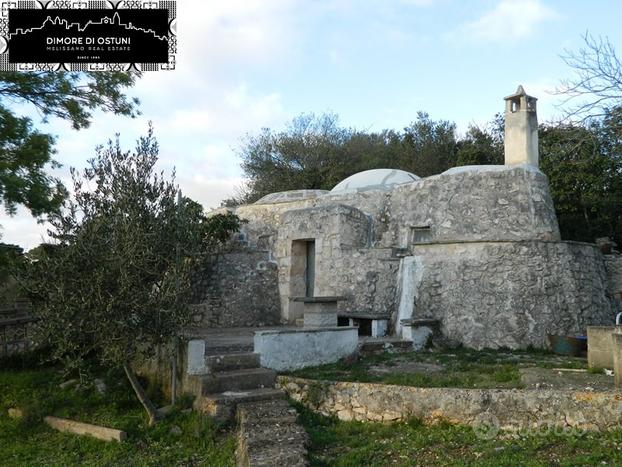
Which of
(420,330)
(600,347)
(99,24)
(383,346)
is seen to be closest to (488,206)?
(420,330)

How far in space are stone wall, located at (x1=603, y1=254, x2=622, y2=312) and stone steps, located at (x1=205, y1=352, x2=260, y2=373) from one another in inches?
339

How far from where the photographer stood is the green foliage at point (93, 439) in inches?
235

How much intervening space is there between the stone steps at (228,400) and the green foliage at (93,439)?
0.45 feet

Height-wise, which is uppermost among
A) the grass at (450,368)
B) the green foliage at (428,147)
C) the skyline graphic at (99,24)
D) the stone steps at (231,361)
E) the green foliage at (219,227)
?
the green foliage at (428,147)

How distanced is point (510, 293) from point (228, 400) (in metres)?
6.06

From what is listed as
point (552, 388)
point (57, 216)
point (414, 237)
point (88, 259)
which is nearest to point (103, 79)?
point (57, 216)

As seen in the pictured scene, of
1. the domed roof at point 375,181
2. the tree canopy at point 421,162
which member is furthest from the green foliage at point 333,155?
the domed roof at point 375,181

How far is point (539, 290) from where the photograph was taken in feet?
32.9

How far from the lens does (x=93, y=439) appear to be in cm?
657

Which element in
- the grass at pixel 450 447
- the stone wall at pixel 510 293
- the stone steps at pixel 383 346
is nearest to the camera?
the grass at pixel 450 447

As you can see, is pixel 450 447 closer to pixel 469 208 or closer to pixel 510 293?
pixel 510 293

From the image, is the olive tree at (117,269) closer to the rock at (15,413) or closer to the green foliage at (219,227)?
the rock at (15,413)

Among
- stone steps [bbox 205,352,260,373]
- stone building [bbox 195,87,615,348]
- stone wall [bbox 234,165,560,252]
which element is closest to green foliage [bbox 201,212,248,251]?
stone building [bbox 195,87,615,348]

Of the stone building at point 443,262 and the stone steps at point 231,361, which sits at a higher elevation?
the stone building at point 443,262
